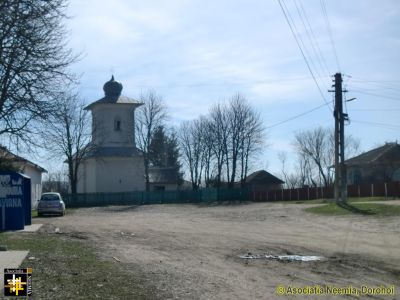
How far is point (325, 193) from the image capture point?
67.4 metres

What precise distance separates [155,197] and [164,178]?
24279 millimetres

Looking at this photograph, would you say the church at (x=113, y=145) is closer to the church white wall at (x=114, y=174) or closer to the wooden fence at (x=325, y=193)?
the church white wall at (x=114, y=174)

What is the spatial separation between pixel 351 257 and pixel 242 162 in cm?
6839

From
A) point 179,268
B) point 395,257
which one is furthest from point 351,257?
point 179,268

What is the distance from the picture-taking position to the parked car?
42.5 m

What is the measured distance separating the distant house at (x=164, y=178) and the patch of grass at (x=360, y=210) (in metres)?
55.8

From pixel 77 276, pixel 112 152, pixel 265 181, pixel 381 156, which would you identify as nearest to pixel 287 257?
pixel 77 276

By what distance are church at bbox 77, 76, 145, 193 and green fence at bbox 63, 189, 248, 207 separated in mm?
→ 4606

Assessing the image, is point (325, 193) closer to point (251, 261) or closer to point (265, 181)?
point (265, 181)

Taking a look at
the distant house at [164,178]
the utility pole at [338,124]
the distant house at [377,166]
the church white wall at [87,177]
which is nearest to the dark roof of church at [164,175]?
the distant house at [164,178]

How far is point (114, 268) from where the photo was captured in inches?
536

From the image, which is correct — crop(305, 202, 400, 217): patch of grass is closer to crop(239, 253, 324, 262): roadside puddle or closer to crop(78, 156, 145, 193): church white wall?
crop(239, 253, 324, 262): roadside puddle

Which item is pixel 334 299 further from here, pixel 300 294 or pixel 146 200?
pixel 146 200

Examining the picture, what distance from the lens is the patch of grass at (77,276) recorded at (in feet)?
34.1
